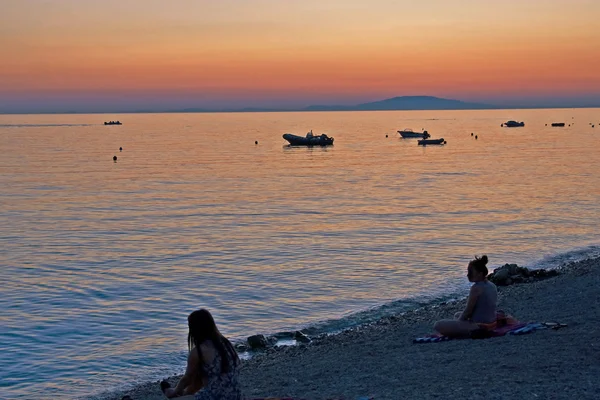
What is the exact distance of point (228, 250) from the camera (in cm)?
2767

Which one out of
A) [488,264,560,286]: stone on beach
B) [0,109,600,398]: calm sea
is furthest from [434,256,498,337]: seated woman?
[488,264,560,286]: stone on beach

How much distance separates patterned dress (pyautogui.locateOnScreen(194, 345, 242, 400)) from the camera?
25.5ft

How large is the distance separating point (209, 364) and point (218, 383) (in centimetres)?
24

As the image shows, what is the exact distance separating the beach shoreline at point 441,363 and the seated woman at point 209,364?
89.3 inches

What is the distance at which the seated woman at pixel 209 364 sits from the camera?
297 inches

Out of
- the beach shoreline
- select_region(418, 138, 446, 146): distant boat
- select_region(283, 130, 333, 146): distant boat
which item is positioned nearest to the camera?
the beach shoreline

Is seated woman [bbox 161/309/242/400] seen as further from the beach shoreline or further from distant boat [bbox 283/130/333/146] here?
distant boat [bbox 283/130/333/146]

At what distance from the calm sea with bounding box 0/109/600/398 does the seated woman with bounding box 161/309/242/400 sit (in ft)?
20.5

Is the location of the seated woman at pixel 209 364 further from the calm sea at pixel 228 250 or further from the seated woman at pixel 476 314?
the calm sea at pixel 228 250

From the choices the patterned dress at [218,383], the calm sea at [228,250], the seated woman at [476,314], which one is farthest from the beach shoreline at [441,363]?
the calm sea at [228,250]

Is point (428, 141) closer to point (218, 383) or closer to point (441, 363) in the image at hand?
point (441, 363)

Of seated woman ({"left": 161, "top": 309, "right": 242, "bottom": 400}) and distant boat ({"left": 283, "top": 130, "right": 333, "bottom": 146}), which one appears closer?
seated woman ({"left": 161, "top": 309, "right": 242, "bottom": 400})

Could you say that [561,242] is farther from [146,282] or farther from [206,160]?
[206,160]

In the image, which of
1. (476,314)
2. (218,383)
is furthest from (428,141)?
(218,383)
